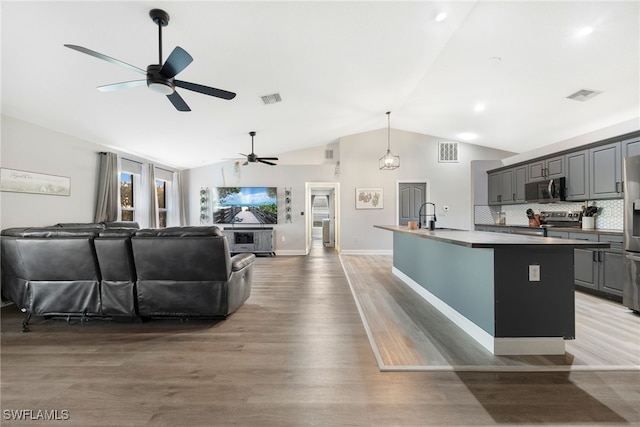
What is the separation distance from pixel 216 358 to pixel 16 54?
11.0 ft

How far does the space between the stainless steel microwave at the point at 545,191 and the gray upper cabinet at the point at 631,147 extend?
42.3 inches

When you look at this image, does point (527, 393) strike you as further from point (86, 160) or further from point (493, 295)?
point (86, 160)

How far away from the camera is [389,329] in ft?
8.37

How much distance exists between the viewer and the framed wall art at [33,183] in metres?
3.28

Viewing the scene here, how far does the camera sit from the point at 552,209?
201 inches

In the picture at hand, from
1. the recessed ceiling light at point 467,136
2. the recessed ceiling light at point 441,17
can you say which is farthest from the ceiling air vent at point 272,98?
the recessed ceiling light at point 467,136

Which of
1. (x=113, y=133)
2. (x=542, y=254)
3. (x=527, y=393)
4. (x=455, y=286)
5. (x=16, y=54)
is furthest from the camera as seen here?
(x=113, y=133)

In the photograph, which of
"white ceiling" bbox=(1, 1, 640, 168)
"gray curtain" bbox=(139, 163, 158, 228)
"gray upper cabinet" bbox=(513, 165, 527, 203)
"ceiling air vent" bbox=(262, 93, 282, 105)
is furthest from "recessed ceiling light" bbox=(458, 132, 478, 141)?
"gray curtain" bbox=(139, 163, 158, 228)

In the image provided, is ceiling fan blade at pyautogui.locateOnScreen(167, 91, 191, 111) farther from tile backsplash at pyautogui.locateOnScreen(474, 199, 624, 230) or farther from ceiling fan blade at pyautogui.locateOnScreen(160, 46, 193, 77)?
tile backsplash at pyautogui.locateOnScreen(474, 199, 624, 230)

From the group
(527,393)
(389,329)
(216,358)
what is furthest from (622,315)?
(216,358)

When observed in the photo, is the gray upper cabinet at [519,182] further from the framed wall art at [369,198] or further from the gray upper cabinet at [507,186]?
the framed wall art at [369,198]

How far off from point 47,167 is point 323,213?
37.8 ft

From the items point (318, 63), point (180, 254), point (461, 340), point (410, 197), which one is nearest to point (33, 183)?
point (180, 254)

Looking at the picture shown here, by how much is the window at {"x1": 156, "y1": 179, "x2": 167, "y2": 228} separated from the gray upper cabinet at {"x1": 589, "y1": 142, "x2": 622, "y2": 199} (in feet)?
29.0
